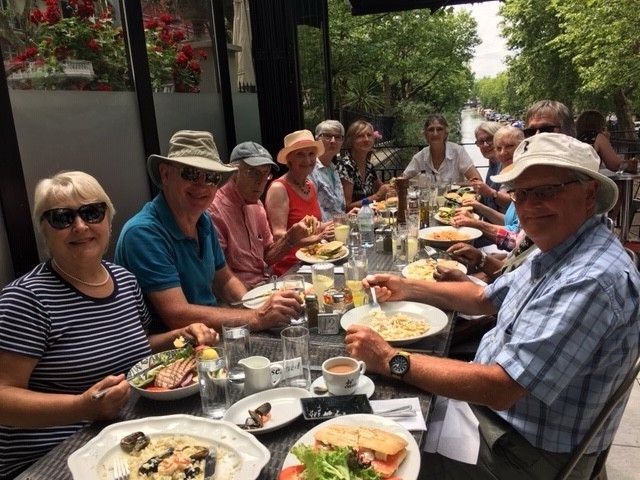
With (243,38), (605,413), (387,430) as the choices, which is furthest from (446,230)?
(243,38)

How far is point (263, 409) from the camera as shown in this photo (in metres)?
1.48

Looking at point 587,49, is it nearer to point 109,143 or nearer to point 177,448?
point 109,143

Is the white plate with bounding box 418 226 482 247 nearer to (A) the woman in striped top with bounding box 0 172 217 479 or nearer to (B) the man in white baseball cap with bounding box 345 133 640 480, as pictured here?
(B) the man in white baseball cap with bounding box 345 133 640 480

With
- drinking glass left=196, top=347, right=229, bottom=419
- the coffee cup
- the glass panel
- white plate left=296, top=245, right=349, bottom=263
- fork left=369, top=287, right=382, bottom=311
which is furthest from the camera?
the glass panel

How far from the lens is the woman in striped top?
1587 mm

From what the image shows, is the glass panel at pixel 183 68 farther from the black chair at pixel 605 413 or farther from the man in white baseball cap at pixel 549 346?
the black chair at pixel 605 413

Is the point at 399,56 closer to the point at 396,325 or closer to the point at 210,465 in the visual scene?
the point at 396,325

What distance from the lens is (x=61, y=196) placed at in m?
1.87

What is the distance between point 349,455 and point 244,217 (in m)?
2.41

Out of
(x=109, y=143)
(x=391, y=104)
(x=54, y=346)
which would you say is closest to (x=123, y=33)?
(x=109, y=143)

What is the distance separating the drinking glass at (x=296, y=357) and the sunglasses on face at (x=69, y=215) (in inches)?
35.6

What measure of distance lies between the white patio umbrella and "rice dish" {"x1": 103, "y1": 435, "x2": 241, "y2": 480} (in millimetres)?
5002

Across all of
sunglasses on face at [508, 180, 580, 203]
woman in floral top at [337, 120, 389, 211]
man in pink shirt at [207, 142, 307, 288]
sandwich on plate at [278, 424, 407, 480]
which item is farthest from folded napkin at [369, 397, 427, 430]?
woman in floral top at [337, 120, 389, 211]

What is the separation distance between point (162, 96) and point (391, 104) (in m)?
20.8
